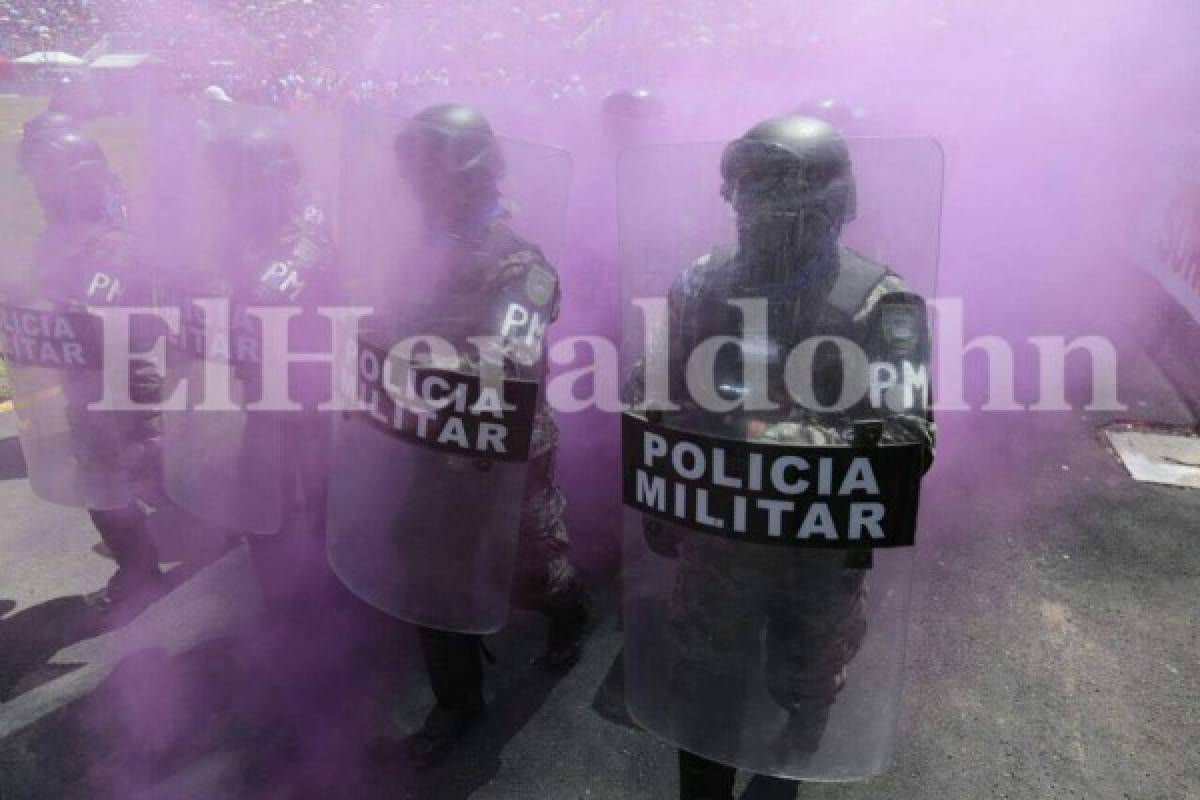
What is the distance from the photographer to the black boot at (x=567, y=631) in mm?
2928

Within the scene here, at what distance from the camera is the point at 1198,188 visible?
20.5 ft

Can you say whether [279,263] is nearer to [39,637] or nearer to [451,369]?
[451,369]

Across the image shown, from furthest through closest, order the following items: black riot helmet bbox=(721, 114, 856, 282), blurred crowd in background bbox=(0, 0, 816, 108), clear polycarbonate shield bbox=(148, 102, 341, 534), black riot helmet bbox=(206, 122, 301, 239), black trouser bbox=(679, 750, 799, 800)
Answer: blurred crowd in background bbox=(0, 0, 816, 108) < black riot helmet bbox=(206, 122, 301, 239) < clear polycarbonate shield bbox=(148, 102, 341, 534) < black trouser bbox=(679, 750, 799, 800) < black riot helmet bbox=(721, 114, 856, 282)

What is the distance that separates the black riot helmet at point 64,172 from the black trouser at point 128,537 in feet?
3.75

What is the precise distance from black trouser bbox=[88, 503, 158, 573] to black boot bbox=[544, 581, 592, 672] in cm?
174

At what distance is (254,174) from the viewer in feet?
9.43

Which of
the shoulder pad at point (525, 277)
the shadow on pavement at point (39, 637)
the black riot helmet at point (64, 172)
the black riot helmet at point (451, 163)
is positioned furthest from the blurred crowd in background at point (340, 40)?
the shoulder pad at point (525, 277)

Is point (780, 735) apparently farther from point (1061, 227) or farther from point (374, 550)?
point (1061, 227)

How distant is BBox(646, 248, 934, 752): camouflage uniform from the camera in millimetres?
1752

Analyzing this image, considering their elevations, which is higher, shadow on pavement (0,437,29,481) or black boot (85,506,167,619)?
shadow on pavement (0,437,29,481)

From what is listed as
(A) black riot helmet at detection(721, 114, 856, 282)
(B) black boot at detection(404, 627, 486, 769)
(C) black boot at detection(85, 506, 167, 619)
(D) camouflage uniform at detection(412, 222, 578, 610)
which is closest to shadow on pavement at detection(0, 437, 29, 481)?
(C) black boot at detection(85, 506, 167, 619)

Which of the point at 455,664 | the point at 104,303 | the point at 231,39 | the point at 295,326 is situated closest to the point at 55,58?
the point at 231,39

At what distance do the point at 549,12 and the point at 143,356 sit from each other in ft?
33.9

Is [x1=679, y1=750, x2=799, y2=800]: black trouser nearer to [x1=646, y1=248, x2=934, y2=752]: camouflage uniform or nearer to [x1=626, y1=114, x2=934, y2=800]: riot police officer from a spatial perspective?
[x1=626, y1=114, x2=934, y2=800]: riot police officer
